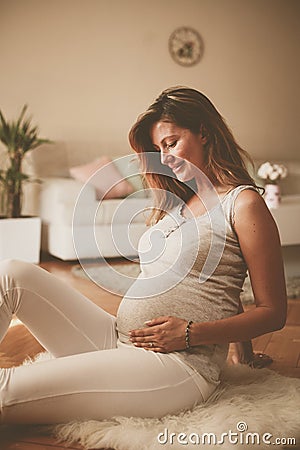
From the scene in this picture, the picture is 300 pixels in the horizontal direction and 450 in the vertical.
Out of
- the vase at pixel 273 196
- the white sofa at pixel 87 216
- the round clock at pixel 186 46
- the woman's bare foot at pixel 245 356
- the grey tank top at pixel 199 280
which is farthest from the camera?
the round clock at pixel 186 46

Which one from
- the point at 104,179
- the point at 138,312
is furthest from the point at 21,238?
the point at 138,312

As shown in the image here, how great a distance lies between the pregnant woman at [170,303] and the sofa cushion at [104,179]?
2797 millimetres

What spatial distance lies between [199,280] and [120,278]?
85.6 inches

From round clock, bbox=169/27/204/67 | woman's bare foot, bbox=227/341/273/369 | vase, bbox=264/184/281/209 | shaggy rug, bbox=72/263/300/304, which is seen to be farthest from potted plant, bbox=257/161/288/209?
woman's bare foot, bbox=227/341/273/369

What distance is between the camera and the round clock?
5570 mm

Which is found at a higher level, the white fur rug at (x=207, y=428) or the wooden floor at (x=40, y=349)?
the white fur rug at (x=207, y=428)

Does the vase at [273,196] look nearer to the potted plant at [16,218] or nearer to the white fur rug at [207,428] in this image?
the potted plant at [16,218]

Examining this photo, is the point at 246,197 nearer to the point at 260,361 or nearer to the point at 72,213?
the point at 260,361

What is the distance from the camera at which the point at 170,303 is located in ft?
4.99

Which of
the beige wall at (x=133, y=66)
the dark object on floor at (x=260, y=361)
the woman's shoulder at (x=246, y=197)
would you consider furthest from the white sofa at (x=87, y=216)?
the woman's shoulder at (x=246, y=197)

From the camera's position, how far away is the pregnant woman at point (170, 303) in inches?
56.8

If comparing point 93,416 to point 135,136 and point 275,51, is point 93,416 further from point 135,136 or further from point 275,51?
point 275,51

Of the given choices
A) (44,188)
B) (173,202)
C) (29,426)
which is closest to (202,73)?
(44,188)

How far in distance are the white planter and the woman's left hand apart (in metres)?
2.84
